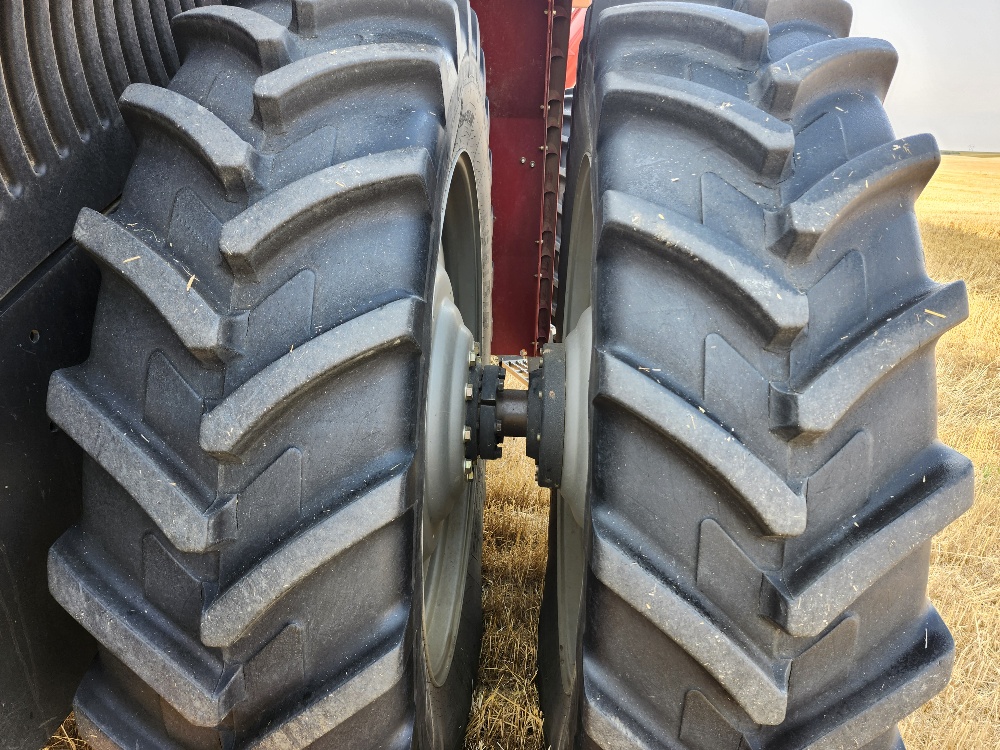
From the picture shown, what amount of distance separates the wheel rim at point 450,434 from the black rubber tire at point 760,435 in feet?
0.78

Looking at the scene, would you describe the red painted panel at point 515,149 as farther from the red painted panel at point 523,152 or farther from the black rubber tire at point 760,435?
the black rubber tire at point 760,435

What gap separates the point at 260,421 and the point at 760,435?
486 millimetres

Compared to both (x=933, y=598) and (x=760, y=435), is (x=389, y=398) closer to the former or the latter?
(x=760, y=435)

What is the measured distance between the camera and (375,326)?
2.53 ft

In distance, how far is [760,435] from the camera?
30.7 inches

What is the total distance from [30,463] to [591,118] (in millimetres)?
840

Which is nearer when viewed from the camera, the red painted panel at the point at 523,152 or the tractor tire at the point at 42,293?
the tractor tire at the point at 42,293

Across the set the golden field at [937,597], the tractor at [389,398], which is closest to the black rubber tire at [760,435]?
the tractor at [389,398]

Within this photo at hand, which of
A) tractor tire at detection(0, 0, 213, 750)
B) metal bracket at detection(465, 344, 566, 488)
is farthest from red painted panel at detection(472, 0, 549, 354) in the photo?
tractor tire at detection(0, 0, 213, 750)

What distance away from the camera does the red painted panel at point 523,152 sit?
1.88m

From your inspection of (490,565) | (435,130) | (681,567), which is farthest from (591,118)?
(490,565)

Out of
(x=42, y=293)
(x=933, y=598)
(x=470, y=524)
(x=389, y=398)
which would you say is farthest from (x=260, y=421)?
(x=933, y=598)

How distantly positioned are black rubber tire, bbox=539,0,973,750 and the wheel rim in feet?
0.78

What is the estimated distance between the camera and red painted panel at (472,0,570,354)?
1.88 metres
